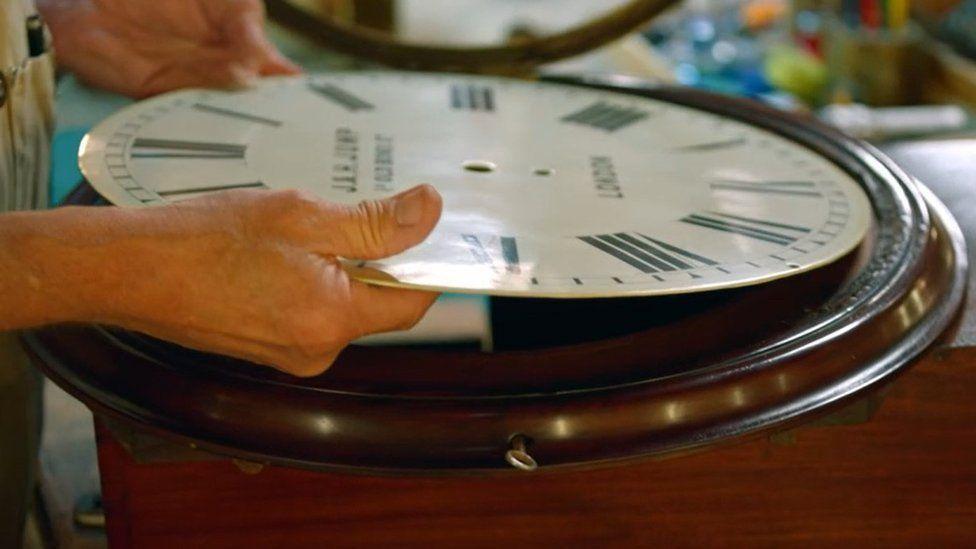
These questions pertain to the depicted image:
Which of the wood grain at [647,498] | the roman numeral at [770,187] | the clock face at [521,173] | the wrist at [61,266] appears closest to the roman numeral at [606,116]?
the clock face at [521,173]

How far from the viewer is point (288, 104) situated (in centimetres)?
114

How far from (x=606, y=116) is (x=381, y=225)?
0.50 meters

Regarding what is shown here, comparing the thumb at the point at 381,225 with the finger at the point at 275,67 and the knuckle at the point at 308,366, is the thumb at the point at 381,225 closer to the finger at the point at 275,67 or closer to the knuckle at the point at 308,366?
the knuckle at the point at 308,366

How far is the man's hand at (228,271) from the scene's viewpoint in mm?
710

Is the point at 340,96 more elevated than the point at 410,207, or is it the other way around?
the point at 410,207

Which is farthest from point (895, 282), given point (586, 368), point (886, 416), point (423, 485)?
point (423, 485)

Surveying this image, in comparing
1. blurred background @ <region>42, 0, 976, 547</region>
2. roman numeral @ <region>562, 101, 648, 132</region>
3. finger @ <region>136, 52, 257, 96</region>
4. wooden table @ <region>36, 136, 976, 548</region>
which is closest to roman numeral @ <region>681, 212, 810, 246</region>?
wooden table @ <region>36, 136, 976, 548</region>

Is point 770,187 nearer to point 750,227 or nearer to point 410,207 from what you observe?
point 750,227

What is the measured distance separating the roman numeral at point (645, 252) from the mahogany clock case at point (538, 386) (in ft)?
0.13

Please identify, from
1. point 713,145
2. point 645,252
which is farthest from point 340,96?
point 645,252

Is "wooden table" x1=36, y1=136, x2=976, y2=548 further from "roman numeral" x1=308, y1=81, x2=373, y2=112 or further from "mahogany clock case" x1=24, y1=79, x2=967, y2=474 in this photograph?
"roman numeral" x1=308, y1=81, x2=373, y2=112

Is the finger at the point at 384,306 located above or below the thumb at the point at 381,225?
below

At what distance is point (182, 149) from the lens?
3.18 feet

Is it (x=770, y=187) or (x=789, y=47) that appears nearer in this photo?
(x=770, y=187)
